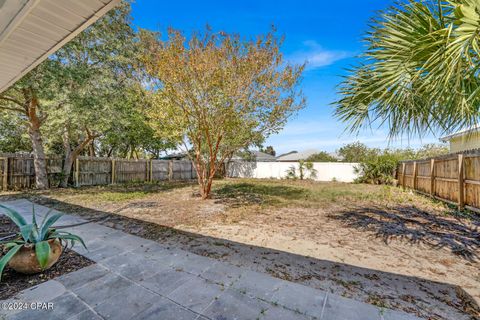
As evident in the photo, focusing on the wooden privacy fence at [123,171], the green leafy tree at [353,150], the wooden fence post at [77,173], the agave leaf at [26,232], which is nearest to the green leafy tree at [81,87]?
the wooden fence post at [77,173]

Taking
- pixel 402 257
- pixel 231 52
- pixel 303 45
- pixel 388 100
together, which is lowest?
pixel 402 257

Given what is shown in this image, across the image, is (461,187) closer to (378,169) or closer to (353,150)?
(378,169)

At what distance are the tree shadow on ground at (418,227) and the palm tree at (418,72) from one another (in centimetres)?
196

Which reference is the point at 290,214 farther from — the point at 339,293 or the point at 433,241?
the point at 339,293

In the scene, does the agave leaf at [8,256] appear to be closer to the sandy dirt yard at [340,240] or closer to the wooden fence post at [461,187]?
the sandy dirt yard at [340,240]

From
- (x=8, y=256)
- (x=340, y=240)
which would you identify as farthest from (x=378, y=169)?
(x=8, y=256)

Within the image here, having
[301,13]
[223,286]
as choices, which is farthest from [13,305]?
[301,13]

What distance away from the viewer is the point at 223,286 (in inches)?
85.7

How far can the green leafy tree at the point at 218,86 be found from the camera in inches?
228

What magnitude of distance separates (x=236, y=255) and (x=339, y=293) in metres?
1.36

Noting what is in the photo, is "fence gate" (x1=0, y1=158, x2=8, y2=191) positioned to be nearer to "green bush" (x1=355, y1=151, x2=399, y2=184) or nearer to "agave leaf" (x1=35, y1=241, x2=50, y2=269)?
"agave leaf" (x1=35, y1=241, x2=50, y2=269)

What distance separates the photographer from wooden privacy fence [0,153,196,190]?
27.4ft

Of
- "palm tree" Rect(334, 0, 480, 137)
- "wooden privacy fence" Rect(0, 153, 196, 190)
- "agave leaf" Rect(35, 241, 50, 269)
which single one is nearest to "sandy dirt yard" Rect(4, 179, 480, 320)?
Answer: "agave leaf" Rect(35, 241, 50, 269)

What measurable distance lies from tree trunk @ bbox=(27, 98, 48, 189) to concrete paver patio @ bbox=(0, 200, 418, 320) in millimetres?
8588
